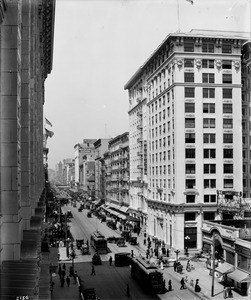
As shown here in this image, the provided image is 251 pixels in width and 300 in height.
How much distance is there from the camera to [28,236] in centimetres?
1769

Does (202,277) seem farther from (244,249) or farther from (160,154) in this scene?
(160,154)

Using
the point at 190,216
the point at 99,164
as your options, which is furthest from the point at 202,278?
the point at 99,164

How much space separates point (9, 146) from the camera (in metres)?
13.7

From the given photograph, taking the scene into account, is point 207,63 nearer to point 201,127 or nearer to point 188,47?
point 188,47

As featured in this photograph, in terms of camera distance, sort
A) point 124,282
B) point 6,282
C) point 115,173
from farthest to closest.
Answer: point 115,173
point 124,282
point 6,282

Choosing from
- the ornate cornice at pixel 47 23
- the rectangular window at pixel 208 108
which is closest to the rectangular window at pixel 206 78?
the rectangular window at pixel 208 108

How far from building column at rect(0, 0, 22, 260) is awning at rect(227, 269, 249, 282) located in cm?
2573

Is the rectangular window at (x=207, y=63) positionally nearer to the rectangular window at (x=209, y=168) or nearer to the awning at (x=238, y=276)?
the rectangular window at (x=209, y=168)

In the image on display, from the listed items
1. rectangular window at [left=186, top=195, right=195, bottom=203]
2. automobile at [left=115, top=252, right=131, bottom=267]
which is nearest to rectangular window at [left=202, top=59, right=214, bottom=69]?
rectangular window at [left=186, top=195, right=195, bottom=203]

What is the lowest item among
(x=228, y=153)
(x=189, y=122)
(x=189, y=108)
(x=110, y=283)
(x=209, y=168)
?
(x=110, y=283)

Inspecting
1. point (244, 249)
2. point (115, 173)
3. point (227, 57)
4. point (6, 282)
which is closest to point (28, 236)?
point (6, 282)

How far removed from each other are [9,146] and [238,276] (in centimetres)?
2781

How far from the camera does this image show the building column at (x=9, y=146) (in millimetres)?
13633

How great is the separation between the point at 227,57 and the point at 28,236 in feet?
156
